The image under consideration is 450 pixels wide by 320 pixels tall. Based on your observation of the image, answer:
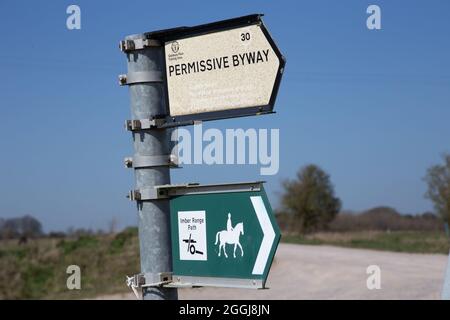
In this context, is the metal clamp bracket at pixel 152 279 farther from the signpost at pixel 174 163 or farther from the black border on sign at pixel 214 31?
the black border on sign at pixel 214 31

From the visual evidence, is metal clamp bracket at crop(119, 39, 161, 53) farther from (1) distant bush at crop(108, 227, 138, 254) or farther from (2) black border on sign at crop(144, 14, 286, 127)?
(1) distant bush at crop(108, 227, 138, 254)

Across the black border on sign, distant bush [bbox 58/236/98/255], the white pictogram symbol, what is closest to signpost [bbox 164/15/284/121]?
the black border on sign

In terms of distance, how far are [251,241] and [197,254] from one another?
0.45m

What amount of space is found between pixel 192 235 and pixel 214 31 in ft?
3.77

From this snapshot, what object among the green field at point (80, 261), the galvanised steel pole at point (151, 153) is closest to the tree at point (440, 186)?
the green field at point (80, 261)

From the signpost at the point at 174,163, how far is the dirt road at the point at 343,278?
458 inches

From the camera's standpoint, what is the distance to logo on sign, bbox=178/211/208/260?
180 inches

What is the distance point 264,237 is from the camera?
421 centimetres

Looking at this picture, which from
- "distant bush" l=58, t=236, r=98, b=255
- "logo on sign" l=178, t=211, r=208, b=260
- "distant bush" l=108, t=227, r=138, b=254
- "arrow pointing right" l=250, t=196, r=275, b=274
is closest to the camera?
"arrow pointing right" l=250, t=196, r=275, b=274

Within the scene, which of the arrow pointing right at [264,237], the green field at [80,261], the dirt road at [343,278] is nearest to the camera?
the arrow pointing right at [264,237]

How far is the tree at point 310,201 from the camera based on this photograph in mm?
48719

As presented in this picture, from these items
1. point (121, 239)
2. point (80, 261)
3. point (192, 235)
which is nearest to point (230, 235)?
point (192, 235)

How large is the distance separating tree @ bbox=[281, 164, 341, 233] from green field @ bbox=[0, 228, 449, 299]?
1461 cm

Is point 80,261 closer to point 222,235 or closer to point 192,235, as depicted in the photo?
point 192,235
